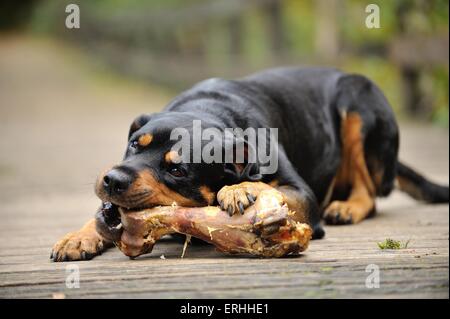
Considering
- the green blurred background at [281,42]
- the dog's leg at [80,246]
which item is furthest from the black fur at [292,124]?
the green blurred background at [281,42]

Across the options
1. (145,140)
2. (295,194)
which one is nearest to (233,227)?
(145,140)

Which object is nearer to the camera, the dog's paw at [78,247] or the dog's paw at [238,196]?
the dog's paw at [238,196]

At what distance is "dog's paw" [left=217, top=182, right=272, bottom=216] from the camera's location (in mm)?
3262

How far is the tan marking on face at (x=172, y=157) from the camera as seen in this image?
138 inches

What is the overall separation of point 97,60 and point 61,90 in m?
5.90

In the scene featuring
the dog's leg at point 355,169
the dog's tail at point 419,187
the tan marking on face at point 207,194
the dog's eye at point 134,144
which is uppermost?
the dog's eye at point 134,144

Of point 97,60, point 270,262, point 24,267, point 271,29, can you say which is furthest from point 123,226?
point 97,60

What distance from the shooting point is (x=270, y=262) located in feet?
10.5

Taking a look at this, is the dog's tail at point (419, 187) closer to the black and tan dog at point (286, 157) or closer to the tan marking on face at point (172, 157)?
the black and tan dog at point (286, 157)

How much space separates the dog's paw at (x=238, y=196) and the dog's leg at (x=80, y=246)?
0.72 meters

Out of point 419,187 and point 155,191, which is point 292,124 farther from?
point 155,191

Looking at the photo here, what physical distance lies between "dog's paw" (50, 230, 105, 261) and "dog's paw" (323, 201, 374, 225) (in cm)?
166

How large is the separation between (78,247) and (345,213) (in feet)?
6.28

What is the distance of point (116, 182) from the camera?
3.31 meters
